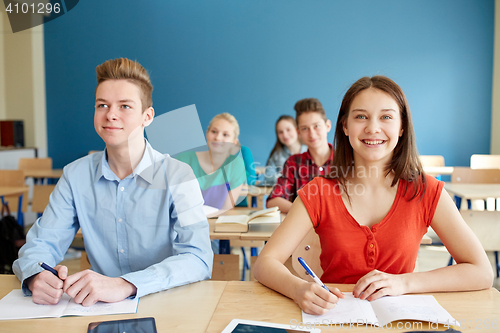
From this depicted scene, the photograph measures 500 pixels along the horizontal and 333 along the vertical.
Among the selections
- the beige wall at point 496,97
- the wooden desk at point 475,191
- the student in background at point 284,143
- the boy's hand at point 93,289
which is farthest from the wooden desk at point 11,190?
the beige wall at point 496,97

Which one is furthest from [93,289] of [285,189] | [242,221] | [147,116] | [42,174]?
[42,174]

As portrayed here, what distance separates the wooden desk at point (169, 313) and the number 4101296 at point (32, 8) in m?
5.57

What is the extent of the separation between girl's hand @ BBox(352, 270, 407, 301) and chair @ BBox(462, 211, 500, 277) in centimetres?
141

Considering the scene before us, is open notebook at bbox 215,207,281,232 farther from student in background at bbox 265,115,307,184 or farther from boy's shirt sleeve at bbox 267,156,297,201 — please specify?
student in background at bbox 265,115,307,184

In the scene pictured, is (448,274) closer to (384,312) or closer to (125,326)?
(384,312)

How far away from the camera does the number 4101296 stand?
5.40 meters

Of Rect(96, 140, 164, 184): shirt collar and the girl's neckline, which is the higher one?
Rect(96, 140, 164, 184): shirt collar

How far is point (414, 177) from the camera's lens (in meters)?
1.28

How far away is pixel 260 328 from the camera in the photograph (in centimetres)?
85

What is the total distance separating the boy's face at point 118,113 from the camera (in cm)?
130

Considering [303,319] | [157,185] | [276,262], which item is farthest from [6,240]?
[303,319]

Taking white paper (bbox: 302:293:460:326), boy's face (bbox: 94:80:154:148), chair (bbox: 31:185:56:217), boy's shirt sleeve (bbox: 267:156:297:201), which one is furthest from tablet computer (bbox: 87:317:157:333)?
chair (bbox: 31:185:56:217)

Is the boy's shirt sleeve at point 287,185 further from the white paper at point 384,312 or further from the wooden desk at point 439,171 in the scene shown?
the wooden desk at point 439,171

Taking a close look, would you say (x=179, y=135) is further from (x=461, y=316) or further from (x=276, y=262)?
(x=461, y=316)
